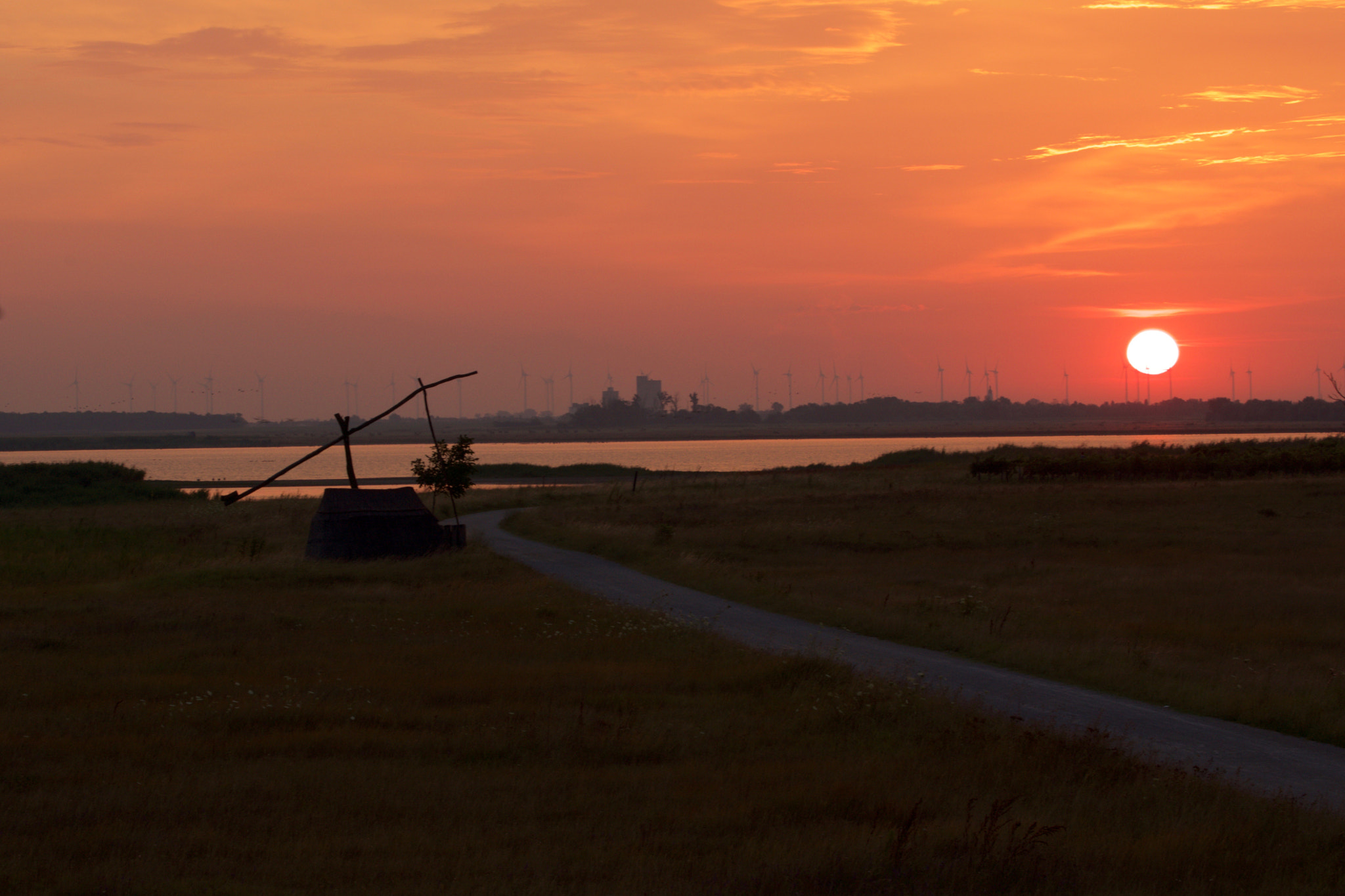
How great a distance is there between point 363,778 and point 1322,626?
19.0m

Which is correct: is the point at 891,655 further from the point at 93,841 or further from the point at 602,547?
the point at 602,547

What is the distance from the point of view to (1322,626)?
22.1 meters

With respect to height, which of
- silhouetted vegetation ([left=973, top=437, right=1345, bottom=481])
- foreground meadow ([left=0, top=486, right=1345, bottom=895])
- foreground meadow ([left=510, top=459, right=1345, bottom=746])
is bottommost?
foreground meadow ([left=510, top=459, right=1345, bottom=746])

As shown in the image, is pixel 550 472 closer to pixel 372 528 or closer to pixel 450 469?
pixel 450 469

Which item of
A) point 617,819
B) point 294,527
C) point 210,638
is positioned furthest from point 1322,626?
point 294,527

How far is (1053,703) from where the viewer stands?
14.8 meters

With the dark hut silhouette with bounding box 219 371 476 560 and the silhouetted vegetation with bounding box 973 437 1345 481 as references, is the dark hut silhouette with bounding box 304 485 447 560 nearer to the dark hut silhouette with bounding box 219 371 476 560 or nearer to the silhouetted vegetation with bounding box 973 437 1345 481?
the dark hut silhouette with bounding box 219 371 476 560

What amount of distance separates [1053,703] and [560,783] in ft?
23.3

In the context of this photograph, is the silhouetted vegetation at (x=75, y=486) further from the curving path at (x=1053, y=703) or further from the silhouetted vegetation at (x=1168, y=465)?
the curving path at (x=1053, y=703)

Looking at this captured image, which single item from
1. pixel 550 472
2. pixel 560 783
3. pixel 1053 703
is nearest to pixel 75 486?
pixel 550 472

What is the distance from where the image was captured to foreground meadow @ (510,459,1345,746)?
17.2 m

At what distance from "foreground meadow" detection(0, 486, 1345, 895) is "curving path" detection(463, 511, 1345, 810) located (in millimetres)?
896

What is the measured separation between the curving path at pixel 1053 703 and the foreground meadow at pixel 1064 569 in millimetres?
622

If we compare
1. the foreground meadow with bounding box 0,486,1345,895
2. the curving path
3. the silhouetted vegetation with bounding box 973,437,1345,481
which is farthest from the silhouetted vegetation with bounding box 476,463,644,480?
the foreground meadow with bounding box 0,486,1345,895
